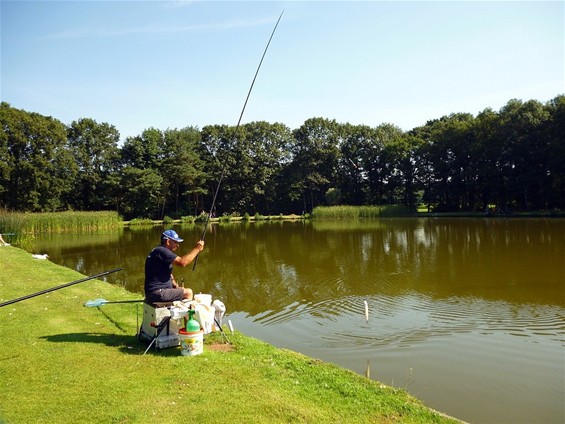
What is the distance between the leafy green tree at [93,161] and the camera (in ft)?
183

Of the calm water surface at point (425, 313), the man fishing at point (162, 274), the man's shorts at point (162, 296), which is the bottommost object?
the calm water surface at point (425, 313)

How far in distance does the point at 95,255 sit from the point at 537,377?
810 inches

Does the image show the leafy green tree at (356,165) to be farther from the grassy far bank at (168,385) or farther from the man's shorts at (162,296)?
the man's shorts at (162,296)

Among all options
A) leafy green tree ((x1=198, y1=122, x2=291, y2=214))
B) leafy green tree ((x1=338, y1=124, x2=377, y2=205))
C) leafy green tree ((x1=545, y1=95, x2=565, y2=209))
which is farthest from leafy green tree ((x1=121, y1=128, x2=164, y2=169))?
leafy green tree ((x1=545, y1=95, x2=565, y2=209))

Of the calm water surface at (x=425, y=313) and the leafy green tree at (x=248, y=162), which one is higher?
the leafy green tree at (x=248, y=162)

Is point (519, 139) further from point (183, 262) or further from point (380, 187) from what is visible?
point (183, 262)

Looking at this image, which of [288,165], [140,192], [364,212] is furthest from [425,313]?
[288,165]

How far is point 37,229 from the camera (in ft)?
123

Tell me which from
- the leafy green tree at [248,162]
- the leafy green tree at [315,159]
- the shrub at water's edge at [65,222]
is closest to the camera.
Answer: the shrub at water's edge at [65,222]

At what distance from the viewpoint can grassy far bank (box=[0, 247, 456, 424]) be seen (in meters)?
4.00

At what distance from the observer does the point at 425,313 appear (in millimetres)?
9352

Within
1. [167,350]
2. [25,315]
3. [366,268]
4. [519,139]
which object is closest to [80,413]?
[167,350]

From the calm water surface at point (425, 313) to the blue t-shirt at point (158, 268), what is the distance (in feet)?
9.23

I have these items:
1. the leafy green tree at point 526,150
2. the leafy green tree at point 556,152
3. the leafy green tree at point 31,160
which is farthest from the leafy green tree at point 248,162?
the leafy green tree at point 556,152
